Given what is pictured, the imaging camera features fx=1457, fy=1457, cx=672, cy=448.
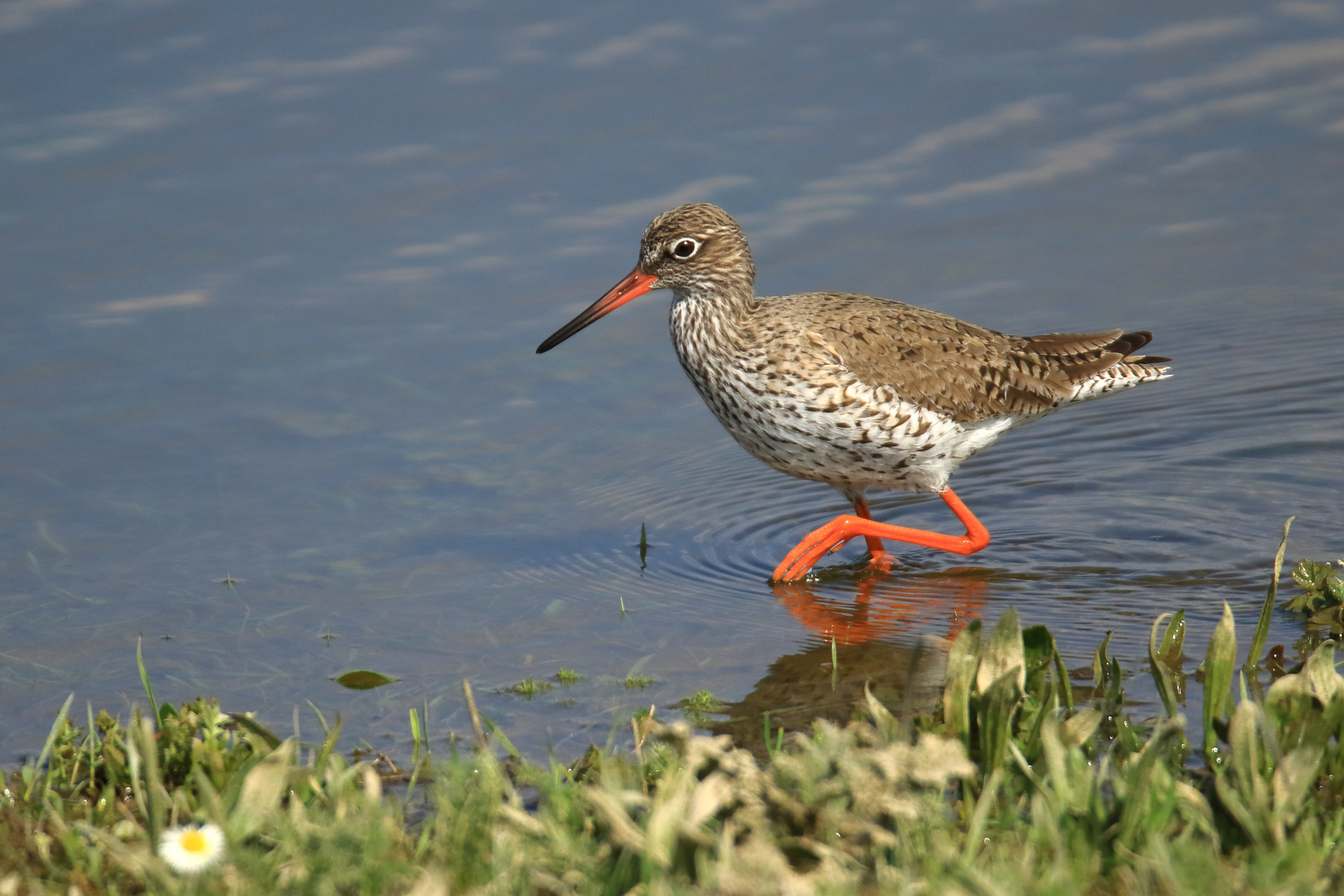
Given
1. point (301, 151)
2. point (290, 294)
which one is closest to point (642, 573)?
point (290, 294)

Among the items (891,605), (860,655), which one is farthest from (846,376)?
(860,655)

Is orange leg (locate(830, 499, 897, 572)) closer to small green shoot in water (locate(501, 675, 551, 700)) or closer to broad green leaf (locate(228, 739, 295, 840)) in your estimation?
small green shoot in water (locate(501, 675, 551, 700))

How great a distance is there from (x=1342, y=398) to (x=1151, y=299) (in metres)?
1.64

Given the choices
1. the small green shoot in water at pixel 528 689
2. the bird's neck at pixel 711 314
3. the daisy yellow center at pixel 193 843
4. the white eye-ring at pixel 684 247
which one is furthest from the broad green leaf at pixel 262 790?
the white eye-ring at pixel 684 247

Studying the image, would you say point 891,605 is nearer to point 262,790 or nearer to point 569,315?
point 262,790

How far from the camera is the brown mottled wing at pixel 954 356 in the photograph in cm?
686

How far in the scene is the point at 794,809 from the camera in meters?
3.34

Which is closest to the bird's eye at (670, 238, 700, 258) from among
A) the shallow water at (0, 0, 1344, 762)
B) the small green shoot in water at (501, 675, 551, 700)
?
the shallow water at (0, 0, 1344, 762)

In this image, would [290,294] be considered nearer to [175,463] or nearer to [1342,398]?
[175,463]

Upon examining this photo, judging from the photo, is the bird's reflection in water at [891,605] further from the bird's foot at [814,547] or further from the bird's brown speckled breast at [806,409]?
the bird's brown speckled breast at [806,409]

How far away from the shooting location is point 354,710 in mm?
5094

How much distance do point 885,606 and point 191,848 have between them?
3.67m

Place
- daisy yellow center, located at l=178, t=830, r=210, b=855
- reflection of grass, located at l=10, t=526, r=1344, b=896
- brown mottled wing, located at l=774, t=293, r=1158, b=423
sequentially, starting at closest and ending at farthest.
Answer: reflection of grass, located at l=10, t=526, r=1344, b=896 < daisy yellow center, located at l=178, t=830, r=210, b=855 < brown mottled wing, located at l=774, t=293, r=1158, b=423

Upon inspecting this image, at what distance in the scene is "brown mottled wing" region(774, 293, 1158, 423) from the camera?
22.5 ft
